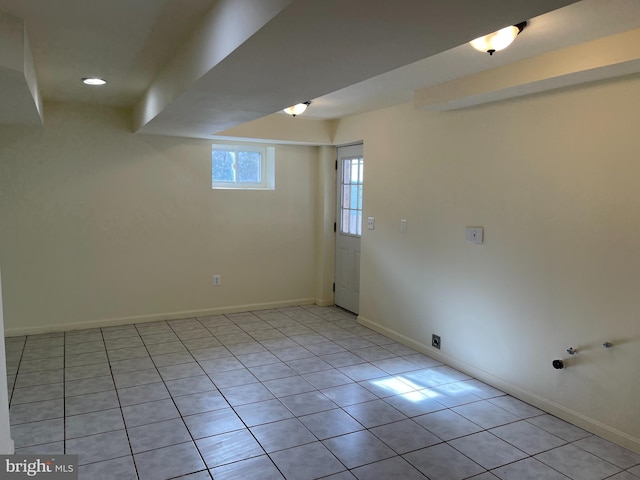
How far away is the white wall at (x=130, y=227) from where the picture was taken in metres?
4.46

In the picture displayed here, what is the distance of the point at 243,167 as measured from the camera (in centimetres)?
565

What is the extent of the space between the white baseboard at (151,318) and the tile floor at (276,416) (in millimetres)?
139

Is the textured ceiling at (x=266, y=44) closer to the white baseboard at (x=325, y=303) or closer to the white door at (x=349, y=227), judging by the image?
the white door at (x=349, y=227)

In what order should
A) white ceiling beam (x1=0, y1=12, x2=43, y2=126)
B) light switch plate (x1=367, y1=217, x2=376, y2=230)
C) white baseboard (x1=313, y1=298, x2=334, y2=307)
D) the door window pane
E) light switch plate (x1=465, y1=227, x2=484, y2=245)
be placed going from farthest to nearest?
white baseboard (x1=313, y1=298, x2=334, y2=307)
the door window pane
light switch plate (x1=367, y1=217, x2=376, y2=230)
light switch plate (x1=465, y1=227, x2=484, y2=245)
white ceiling beam (x1=0, y1=12, x2=43, y2=126)

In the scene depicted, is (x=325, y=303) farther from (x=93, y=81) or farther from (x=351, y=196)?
(x=93, y=81)

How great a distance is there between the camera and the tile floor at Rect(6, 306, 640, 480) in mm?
2475

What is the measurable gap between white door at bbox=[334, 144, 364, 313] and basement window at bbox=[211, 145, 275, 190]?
88cm

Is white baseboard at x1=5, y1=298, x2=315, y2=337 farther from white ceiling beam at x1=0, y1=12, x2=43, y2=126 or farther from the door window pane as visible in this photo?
white ceiling beam at x1=0, y1=12, x2=43, y2=126

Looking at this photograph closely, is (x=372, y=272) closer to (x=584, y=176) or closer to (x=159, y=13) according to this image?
(x=584, y=176)

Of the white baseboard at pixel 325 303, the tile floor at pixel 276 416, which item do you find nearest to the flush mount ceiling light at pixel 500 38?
the tile floor at pixel 276 416

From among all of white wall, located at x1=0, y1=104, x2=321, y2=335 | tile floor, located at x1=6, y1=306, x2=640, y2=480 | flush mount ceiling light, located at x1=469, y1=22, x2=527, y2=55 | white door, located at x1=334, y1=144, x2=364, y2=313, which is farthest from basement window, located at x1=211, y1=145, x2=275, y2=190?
flush mount ceiling light, located at x1=469, y1=22, x2=527, y2=55

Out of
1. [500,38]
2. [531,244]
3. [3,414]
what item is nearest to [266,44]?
[500,38]

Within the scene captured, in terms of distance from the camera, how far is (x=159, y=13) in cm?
211

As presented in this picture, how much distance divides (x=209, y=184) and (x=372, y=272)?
2103mm
